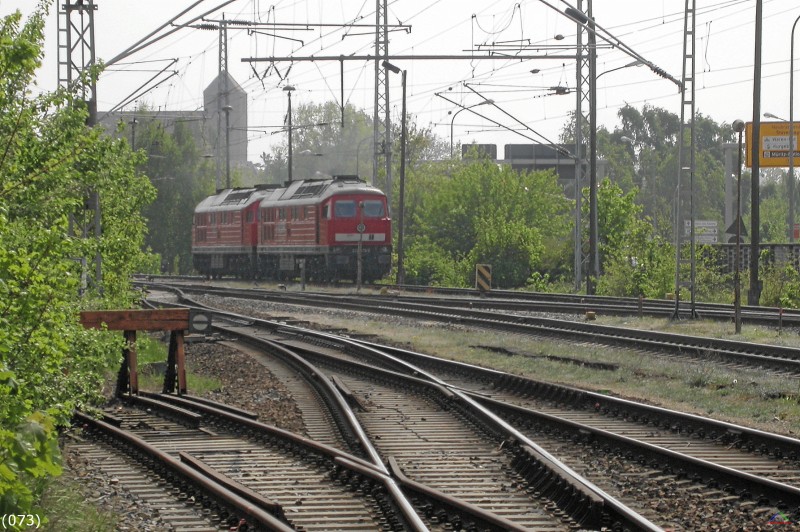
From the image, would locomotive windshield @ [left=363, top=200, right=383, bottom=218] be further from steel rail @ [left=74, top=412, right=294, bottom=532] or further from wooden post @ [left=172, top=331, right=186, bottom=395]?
steel rail @ [left=74, top=412, right=294, bottom=532]

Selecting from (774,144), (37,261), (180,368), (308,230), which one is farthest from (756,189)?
(37,261)

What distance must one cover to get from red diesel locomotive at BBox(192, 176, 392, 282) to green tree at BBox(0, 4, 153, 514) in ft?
99.6

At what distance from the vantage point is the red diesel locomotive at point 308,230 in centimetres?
4378

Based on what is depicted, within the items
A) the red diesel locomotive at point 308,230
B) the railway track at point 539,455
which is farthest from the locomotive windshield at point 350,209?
the railway track at point 539,455

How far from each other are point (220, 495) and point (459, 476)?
6.83 feet

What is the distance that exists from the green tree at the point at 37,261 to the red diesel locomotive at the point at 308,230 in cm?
3036

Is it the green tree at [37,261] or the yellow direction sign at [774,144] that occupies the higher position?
the yellow direction sign at [774,144]

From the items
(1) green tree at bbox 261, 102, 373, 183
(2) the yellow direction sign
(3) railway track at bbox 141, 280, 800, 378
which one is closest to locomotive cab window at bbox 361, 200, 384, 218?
(3) railway track at bbox 141, 280, 800, 378

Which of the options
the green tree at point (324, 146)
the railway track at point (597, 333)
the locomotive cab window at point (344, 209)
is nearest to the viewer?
the railway track at point (597, 333)

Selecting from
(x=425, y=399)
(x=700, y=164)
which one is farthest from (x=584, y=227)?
(x=700, y=164)

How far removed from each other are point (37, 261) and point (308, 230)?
3680cm

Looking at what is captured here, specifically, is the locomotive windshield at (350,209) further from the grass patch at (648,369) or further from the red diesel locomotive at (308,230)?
the grass patch at (648,369)

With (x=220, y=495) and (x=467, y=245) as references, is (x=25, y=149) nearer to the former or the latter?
(x=220, y=495)

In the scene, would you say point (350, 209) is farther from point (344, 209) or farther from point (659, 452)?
point (659, 452)
